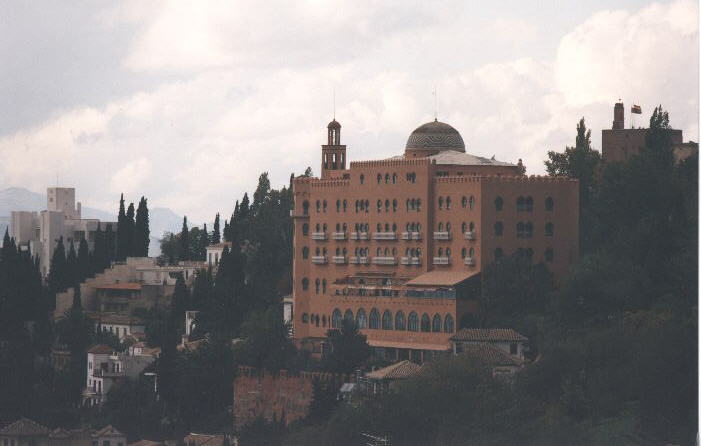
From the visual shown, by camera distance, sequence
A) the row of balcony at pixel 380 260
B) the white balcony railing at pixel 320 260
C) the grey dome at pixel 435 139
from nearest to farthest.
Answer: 1. the row of balcony at pixel 380 260
2. the white balcony railing at pixel 320 260
3. the grey dome at pixel 435 139

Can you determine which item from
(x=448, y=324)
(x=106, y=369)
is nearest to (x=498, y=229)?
(x=448, y=324)

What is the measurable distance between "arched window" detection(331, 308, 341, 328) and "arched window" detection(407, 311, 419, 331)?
290 cm

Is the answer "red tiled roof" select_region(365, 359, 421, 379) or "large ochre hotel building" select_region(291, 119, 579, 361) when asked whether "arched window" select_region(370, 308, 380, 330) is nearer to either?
"large ochre hotel building" select_region(291, 119, 579, 361)

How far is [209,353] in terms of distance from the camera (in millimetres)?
63469

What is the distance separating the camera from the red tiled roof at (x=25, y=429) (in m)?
64.8

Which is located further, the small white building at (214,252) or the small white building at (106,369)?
the small white building at (214,252)

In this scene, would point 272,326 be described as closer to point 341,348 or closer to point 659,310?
point 341,348

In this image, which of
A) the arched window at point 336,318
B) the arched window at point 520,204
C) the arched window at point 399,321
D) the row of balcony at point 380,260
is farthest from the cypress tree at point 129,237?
the arched window at point 520,204

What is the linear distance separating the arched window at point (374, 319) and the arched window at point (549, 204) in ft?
17.8

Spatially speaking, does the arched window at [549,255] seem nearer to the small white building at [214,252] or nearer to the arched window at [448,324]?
the arched window at [448,324]

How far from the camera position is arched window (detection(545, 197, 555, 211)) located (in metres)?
61.1

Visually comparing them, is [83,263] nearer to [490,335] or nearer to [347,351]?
[347,351]

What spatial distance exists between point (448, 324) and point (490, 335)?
254 centimetres

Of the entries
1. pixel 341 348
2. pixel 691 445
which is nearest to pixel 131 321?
pixel 341 348
